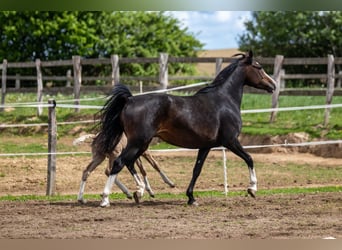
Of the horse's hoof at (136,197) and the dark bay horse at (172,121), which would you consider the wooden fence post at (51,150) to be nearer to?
the dark bay horse at (172,121)

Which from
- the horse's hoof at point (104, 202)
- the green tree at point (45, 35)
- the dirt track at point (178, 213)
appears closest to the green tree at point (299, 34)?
the green tree at point (45, 35)

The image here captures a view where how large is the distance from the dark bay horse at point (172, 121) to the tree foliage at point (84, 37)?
2005 centimetres

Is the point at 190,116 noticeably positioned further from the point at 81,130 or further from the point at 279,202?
the point at 81,130

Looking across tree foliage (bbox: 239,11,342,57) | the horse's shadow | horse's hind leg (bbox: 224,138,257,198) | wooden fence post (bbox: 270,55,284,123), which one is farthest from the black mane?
tree foliage (bbox: 239,11,342,57)

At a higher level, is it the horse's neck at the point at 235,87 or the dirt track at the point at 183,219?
the horse's neck at the point at 235,87

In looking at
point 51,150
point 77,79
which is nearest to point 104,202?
point 51,150

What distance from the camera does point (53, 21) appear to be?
28.7m

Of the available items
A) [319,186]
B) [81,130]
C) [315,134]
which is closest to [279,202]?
[319,186]

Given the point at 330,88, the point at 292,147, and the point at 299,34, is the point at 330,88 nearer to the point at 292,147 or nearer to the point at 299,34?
the point at 292,147

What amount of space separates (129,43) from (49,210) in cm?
2267

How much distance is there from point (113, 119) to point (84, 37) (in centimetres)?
2075

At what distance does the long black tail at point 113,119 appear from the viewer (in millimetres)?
8492

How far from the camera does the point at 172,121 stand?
28.0 feet

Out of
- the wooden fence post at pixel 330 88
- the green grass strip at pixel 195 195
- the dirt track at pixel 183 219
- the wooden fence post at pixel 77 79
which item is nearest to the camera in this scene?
the dirt track at pixel 183 219
